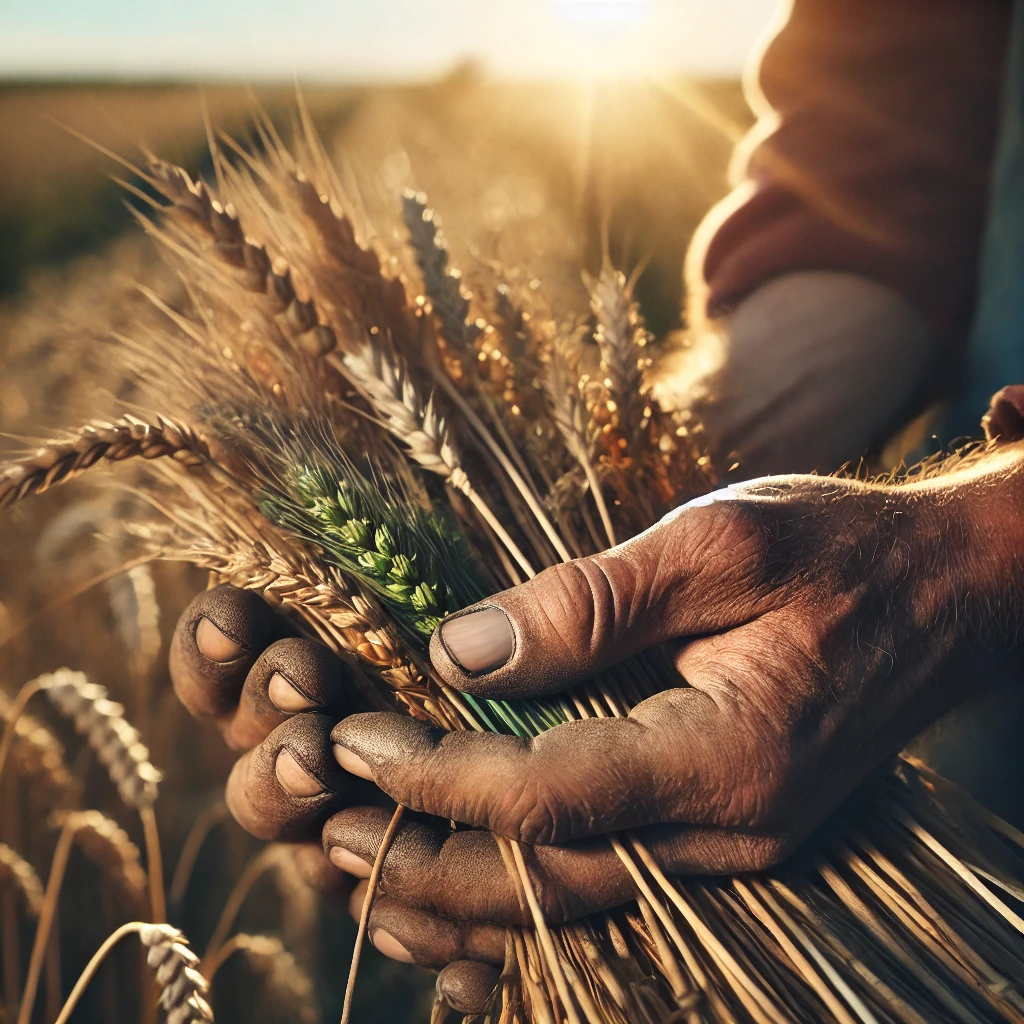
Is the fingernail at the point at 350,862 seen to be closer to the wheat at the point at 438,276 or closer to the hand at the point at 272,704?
the hand at the point at 272,704

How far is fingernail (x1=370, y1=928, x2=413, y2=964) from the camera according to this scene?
862 mm

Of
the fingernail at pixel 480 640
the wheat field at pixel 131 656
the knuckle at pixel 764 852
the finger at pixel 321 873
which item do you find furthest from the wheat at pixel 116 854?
the knuckle at pixel 764 852

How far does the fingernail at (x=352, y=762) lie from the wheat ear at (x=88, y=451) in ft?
1.26

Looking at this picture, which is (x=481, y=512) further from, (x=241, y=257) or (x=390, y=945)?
(x=390, y=945)

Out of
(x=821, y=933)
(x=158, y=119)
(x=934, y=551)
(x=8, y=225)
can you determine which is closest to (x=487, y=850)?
(x=821, y=933)

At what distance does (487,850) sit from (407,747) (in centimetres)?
15

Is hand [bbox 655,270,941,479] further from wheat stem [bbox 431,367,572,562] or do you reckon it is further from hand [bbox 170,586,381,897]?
hand [bbox 170,586,381,897]

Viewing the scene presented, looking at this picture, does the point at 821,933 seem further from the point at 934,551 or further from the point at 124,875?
the point at 124,875

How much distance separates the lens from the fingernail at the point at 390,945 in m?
0.86

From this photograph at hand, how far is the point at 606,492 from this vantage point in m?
1.04

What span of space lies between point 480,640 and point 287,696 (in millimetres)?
250

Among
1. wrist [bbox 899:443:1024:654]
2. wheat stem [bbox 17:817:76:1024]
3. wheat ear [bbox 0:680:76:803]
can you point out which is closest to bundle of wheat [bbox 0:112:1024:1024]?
wrist [bbox 899:443:1024:654]

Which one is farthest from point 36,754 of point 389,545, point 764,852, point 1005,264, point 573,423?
point 1005,264

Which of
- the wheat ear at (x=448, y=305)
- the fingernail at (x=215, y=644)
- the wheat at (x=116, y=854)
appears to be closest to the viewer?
the fingernail at (x=215, y=644)
